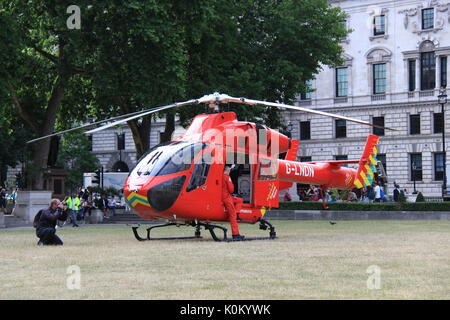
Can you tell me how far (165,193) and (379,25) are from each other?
54.8 meters

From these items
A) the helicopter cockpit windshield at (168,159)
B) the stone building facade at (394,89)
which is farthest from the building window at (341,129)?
the helicopter cockpit windshield at (168,159)

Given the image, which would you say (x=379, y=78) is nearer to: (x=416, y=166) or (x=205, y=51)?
(x=416, y=166)

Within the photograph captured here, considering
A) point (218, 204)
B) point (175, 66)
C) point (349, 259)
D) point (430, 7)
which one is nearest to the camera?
point (349, 259)

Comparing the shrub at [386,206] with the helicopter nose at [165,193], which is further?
the shrub at [386,206]

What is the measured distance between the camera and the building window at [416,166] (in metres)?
70.1

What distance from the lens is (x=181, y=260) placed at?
1631cm

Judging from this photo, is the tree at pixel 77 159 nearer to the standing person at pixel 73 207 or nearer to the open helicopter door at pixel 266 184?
the standing person at pixel 73 207

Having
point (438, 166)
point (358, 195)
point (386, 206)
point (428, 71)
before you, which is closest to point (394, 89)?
point (428, 71)

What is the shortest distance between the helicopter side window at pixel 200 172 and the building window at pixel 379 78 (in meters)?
52.7

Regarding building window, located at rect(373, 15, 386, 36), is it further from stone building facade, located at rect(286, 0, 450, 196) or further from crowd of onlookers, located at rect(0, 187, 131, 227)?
crowd of onlookers, located at rect(0, 187, 131, 227)

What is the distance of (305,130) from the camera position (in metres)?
77.5
